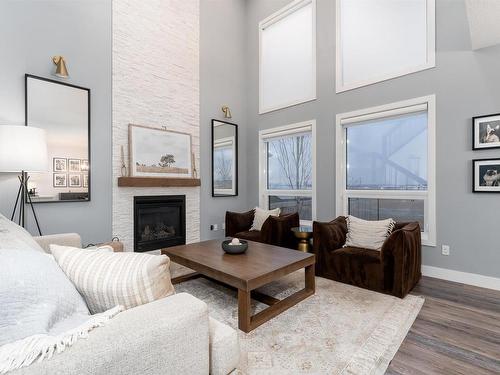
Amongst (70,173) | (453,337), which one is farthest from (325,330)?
(70,173)

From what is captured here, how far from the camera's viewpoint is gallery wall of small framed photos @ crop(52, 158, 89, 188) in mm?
3188

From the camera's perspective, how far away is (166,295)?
42.6 inches

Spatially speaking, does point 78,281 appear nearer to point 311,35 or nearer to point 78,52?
point 78,52

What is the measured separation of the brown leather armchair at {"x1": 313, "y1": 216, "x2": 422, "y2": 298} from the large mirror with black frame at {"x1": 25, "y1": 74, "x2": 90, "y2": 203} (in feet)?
10.2

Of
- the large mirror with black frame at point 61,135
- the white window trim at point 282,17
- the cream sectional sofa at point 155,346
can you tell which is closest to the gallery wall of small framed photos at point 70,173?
the large mirror with black frame at point 61,135

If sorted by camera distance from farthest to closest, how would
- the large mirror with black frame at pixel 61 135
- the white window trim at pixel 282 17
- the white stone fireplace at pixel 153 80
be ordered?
the white window trim at pixel 282 17 → the white stone fireplace at pixel 153 80 → the large mirror with black frame at pixel 61 135

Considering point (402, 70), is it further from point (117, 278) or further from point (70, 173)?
point (70, 173)

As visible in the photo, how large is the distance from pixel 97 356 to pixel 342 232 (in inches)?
117

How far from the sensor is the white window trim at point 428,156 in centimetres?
312

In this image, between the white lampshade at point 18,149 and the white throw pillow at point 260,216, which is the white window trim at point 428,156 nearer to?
the white throw pillow at point 260,216

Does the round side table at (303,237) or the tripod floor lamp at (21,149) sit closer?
the tripod floor lamp at (21,149)

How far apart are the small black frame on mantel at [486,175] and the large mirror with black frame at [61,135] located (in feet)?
15.2

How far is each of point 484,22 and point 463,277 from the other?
8.51 ft

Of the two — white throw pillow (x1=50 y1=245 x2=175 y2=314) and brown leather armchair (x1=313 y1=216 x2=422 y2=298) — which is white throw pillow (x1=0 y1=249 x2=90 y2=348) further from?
brown leather armchair (x1=313 y1=216 x2=422 y2=298)
